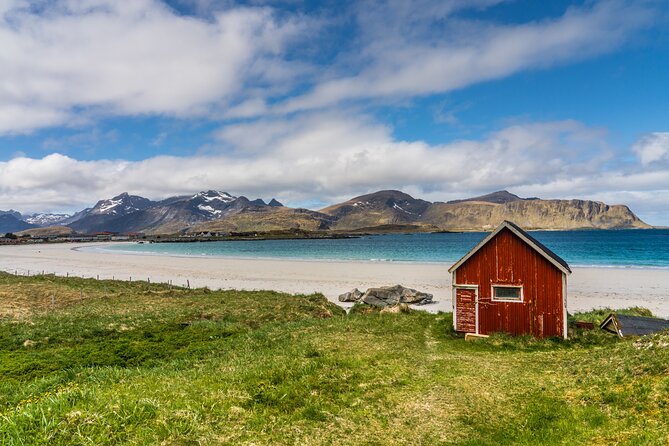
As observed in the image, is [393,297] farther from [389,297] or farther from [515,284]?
[515,284]

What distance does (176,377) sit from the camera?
1491 centimetres

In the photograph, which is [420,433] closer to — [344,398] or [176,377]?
[344,398]

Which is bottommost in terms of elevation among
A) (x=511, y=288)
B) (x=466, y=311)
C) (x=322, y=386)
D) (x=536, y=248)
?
(x=322, y=386)

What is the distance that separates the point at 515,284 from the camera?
25.0m

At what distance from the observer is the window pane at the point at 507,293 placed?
24953mm

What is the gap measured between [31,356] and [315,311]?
2074 cm

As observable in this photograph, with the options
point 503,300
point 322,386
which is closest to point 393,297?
point 503,300

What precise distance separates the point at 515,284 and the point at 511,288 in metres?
0.36

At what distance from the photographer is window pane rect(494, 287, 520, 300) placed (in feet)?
81.9

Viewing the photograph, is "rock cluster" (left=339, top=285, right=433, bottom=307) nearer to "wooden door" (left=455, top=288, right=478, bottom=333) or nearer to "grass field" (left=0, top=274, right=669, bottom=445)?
"grass field" (left=0, top=274, right=669, bottom=445)

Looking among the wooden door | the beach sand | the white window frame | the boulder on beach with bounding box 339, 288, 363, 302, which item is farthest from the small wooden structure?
the boulder on beach with bounding box 339, 288, 363, 302

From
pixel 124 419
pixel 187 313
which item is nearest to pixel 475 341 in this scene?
pixel 124 419

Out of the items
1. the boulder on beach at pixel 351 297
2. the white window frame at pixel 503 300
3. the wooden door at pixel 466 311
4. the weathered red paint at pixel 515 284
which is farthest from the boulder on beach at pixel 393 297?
the white window frame at pixel 503 300

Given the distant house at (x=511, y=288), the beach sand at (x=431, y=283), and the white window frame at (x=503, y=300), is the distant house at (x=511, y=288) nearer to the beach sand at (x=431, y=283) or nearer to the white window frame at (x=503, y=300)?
the white window frame at (x=503, y=300)
